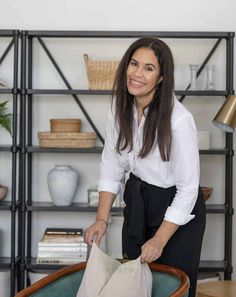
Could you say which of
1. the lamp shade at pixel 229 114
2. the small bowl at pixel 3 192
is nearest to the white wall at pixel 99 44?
the small bowl at pixel 3 192

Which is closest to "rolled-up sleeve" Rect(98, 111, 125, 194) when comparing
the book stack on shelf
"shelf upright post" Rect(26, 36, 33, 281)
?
the book stack on shelf

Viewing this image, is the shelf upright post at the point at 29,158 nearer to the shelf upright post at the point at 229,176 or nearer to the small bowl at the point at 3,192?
the small bowl at the point at 3,192

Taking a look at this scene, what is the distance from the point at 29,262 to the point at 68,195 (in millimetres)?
469

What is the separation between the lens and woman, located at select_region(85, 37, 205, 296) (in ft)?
6.42

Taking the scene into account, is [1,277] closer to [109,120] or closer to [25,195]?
[25,195]

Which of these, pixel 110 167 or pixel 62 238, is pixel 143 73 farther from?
pixel 62 238

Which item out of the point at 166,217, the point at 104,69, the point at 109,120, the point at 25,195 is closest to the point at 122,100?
the point at 109,120

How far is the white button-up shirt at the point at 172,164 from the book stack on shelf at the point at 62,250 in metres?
1.32

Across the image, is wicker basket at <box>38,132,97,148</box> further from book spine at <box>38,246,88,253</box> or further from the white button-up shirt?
the white button-up shirt

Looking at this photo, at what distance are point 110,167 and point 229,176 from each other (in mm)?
1413

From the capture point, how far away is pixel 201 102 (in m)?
3.64

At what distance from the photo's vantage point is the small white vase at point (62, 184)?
11.4 ft

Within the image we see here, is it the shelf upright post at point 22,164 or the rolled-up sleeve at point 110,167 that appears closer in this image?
the rolled-up sleeve at point 110,167

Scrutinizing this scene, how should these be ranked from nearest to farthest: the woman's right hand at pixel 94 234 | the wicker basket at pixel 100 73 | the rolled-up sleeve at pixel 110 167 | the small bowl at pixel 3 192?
1. the woman's right hand at pixel 94 234
2. the rolled-up sleeve at pixel 110 167
3. the wicker basket at pixel 100 73
4. the small bowl at pixel 3 192
